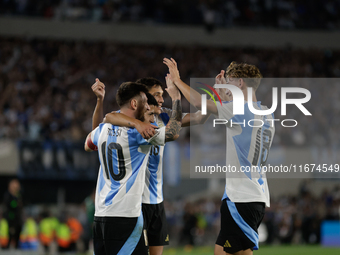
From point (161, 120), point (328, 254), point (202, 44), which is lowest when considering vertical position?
point (328, 254)

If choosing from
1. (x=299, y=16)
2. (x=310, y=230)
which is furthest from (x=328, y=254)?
(x=299, y=16)

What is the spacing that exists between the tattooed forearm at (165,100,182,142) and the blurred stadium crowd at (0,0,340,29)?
2086 cm

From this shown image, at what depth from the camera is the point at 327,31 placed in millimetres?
27250

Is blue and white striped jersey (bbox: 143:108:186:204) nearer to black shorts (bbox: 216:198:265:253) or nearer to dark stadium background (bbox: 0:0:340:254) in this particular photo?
black shorts (bbox: 216:198:265:253)

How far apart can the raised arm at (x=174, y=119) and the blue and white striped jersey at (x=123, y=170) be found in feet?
0.20

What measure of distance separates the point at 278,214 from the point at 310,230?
1.35 meters

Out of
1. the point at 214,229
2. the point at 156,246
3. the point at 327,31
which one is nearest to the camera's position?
the point at 156,246

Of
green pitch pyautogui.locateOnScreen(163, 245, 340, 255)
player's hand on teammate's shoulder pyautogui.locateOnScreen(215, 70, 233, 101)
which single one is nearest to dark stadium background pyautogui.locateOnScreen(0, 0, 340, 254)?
green pitch pyautogui.locateOnScreen(163, 245, 340, 255)

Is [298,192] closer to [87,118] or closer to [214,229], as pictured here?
[214,229]

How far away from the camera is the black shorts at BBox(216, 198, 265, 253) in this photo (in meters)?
5.07

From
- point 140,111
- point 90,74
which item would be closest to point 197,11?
point 90,74

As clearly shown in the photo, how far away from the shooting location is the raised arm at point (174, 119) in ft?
15.6

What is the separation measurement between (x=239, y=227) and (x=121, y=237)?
1.28 metres

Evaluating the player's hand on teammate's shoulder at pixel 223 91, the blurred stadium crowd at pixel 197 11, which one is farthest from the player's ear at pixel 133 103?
the blurred stadium crowd at pixel 197 11
